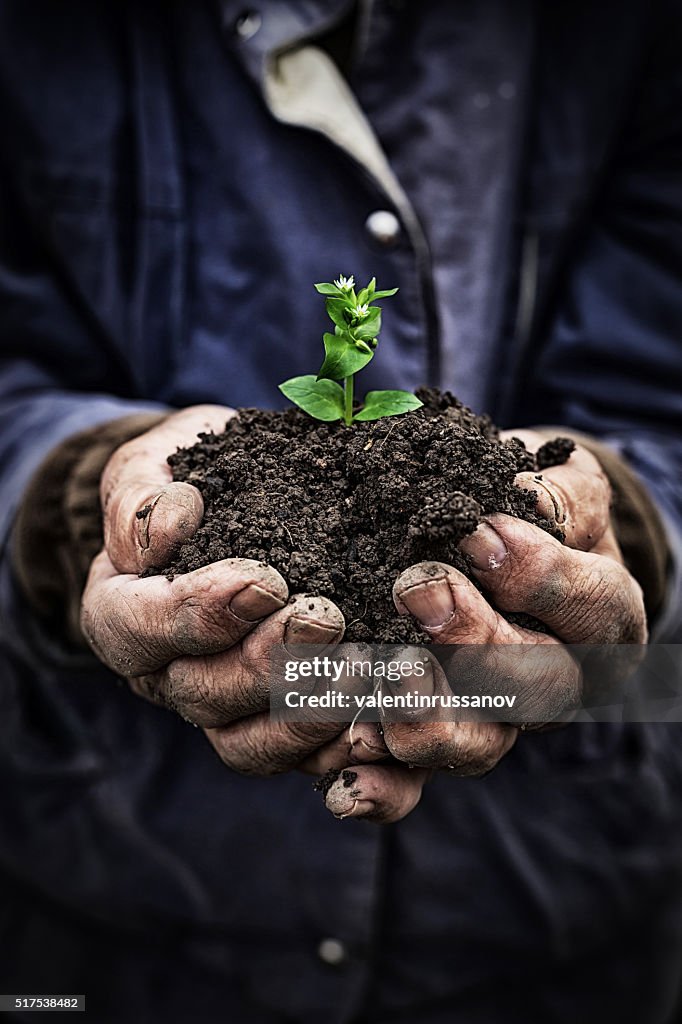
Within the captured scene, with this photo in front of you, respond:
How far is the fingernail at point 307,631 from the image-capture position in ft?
3.30

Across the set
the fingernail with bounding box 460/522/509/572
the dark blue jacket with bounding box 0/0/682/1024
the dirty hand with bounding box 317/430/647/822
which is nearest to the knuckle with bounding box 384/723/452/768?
the dirty hand with bounding box 317/430/647/822

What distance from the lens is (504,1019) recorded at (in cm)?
183

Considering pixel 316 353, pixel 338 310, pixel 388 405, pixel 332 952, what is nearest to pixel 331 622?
pixel 388 405

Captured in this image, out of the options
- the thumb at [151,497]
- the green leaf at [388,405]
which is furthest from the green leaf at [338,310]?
the thumb at [151,497]

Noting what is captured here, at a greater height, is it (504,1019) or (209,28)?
(209,28)

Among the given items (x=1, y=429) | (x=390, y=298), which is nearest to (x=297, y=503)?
(x=390, y=298)

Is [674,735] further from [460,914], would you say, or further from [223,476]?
[223,476]

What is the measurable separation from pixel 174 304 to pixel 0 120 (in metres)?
0.54

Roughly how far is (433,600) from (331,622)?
0.13m

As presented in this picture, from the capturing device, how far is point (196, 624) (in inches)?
40.6

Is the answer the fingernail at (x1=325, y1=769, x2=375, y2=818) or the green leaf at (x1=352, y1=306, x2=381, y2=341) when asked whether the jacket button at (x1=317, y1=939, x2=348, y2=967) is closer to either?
the fingernail at (x1=325, y1=769, x2=375, y2=818)

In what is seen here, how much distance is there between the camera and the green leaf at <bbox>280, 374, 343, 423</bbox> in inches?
47.8

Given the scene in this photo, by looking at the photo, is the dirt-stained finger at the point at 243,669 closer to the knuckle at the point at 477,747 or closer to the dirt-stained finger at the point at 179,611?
the dirt-stained finger at the point at 179,611

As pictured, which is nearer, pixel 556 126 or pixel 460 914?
pixel 460 914
